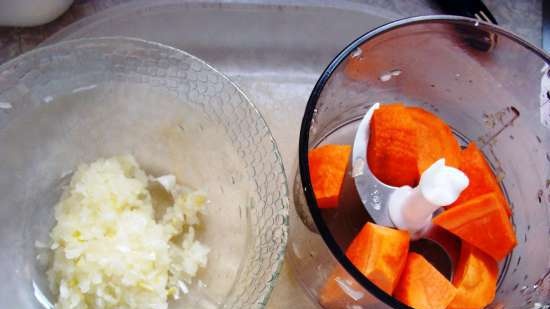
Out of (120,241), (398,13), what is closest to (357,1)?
(398,13)

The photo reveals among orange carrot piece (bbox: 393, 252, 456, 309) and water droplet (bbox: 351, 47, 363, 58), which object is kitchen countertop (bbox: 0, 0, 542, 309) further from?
water droplet (bbox: 351, 47, 363, 58)

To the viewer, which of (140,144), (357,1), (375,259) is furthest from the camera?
(357,1)

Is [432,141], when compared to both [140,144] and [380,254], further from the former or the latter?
[140,144]

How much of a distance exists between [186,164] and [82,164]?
0.14m

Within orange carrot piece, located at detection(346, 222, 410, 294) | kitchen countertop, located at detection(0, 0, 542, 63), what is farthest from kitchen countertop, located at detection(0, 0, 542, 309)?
orange carrot piece, located at detection(346, 222, 410, 294)

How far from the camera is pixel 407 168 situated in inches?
34.5

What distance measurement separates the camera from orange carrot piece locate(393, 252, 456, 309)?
2.65 ft

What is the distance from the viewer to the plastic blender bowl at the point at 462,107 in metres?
0.86

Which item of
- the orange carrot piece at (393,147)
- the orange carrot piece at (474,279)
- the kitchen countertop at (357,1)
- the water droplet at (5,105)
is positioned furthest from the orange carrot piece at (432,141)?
the water droplet at (5,105)

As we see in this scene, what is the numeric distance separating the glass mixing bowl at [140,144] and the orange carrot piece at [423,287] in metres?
0.17

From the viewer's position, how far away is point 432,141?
2.91ft

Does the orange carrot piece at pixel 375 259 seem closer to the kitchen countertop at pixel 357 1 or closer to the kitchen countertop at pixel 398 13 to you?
the kitchen countertop at pixel 357 1

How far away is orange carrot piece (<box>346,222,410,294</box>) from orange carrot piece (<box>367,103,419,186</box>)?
0.09 meters

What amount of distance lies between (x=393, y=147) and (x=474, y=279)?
20cm
